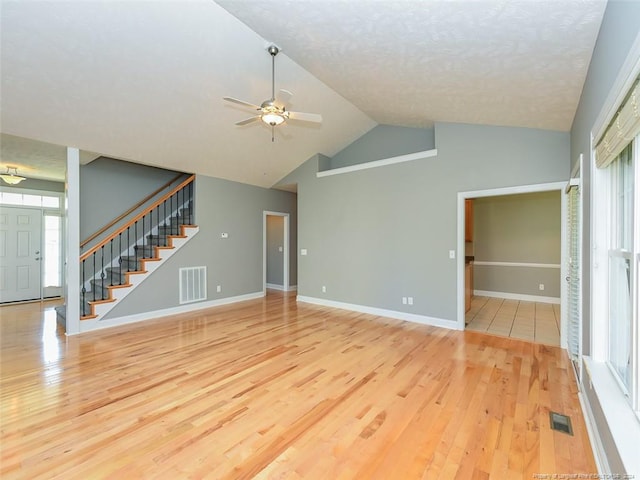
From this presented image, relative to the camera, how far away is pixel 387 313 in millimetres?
5203

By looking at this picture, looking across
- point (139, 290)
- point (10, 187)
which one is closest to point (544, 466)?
point (139, 290)

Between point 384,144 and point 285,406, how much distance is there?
517 centimetres

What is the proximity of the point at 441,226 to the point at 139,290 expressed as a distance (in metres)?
5.21

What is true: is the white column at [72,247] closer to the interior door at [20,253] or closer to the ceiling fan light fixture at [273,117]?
the ceiling fan light fixture at [273,117]

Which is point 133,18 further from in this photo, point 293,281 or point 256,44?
point 293,281

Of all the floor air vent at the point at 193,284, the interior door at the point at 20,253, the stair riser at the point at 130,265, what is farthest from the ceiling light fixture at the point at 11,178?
the floor air vent at the point at 193,284

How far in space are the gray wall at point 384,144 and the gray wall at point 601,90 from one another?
107 inches

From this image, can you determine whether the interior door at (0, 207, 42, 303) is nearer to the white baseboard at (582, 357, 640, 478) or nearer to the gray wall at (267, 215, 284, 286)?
the gray wall at (267, 215, 284, 286)

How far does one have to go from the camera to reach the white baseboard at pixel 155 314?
4.41 meters

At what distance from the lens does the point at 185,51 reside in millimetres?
3137

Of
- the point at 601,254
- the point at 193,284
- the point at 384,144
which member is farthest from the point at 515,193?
the point at 193,284

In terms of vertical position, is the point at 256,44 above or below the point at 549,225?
above

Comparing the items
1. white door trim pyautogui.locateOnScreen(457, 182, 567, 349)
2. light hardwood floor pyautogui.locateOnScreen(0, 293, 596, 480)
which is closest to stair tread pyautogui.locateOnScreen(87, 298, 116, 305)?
light hardwood floor pyautogui.locateOnScreen(0, 293, 596, 480)

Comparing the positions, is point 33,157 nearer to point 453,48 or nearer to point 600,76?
point 453,48
